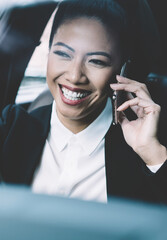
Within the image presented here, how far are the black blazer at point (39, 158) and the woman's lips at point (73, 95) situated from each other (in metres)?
0.16

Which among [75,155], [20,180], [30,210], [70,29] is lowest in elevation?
[20,180]

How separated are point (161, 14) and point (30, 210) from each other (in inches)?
35.0

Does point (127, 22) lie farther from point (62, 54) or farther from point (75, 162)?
point (75, 162)

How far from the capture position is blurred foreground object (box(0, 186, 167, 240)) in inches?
18.5

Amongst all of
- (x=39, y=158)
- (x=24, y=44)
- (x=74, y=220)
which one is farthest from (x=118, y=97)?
(x=74, y=220)

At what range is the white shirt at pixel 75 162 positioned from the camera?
42.0 inches

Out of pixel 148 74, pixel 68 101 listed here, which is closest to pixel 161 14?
pixel 148 74

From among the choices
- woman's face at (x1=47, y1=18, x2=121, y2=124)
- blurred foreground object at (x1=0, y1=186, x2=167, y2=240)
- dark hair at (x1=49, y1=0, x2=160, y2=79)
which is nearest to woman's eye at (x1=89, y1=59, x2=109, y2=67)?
woman's face at (x1=47, y1=18, x2=121, y2=124)

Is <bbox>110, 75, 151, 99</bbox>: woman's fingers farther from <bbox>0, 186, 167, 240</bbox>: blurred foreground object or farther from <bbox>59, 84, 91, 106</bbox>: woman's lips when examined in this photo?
<bbox>0, 186, 167, 240</bbox>: blurred foreground object

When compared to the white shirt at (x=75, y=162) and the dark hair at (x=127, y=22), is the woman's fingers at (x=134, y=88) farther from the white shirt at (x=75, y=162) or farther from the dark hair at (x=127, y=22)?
the white shirt at (x=75, y=162)

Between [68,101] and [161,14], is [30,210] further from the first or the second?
[161,14]

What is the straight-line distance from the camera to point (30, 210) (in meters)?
0.52

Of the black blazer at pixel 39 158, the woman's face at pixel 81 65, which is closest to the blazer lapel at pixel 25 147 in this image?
the black blazer at pixel 39 158

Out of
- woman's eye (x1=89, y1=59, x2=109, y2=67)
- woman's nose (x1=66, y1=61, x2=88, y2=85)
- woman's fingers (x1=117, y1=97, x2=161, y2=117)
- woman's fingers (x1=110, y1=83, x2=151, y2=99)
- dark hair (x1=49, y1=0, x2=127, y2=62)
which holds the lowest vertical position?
woman's fingers (x1=117, y1=97, x2=161, y2=117)
